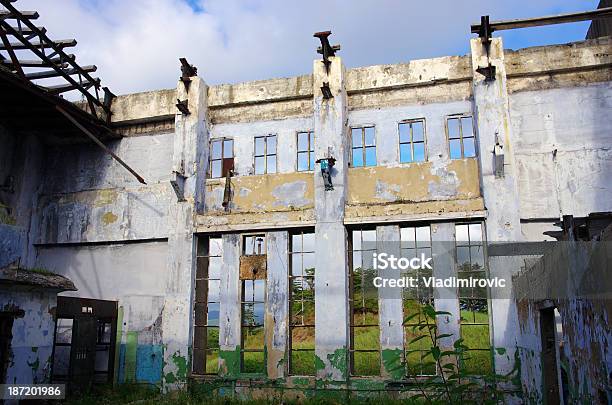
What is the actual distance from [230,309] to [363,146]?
522 cm

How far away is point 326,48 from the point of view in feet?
42.4

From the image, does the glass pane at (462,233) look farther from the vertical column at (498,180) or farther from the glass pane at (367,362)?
the glass pane at (367,362)

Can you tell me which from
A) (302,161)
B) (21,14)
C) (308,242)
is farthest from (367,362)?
(21,14)

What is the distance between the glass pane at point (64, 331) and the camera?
14.1 metres

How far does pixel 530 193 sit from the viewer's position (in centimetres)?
1172

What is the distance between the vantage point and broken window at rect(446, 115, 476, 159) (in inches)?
486

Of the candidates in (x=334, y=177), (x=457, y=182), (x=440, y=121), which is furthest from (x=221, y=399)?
(x=440, y=121)

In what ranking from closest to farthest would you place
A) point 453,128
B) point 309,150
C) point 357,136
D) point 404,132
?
point 453,128 < point 404,132 < point 357,136 < point 309,150

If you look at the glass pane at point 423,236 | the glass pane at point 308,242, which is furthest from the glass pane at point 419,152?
the glass pane at point 308,242

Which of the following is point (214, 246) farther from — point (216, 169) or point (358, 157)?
point (358, 157)

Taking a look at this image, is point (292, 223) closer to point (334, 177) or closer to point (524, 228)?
point (334, 177)

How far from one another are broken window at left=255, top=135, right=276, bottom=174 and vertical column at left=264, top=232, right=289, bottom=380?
1777mm

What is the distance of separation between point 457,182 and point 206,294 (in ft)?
22.5

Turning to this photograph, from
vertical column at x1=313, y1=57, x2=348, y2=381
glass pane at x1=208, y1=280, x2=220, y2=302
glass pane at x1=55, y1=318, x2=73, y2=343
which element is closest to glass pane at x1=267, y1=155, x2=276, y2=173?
vertical column at x1=313, y1=57, x2=348, y2=381
